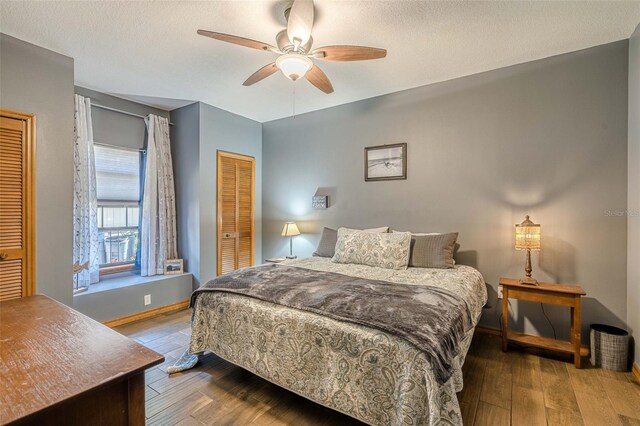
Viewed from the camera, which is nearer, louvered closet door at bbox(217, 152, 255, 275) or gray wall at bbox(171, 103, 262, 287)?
gray wall at bbox(171, 103, 262, 287)

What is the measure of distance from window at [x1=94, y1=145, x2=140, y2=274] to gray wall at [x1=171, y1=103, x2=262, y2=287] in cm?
54

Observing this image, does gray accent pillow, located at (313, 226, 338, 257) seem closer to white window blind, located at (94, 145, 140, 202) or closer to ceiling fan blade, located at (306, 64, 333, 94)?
ceiling fan blade, located at (306, 64, 333, 94)

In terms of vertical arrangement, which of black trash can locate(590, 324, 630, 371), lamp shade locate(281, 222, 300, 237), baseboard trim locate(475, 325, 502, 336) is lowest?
baseboard trim locate(475, 325, 502, 336)

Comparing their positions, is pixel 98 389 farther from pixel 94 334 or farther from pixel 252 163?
pixel 252 163

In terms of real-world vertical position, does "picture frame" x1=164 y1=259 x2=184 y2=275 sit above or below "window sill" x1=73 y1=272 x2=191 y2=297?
above

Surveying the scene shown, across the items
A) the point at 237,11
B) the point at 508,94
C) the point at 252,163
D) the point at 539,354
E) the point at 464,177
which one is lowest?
the point at 539,354

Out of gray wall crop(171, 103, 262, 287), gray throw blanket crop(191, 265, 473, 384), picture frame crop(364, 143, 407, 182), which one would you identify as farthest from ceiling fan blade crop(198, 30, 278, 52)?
gray wall crop(171, 103, 262, 287)

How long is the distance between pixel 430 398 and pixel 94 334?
142cm

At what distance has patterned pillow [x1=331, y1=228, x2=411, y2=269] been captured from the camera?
2.94 m

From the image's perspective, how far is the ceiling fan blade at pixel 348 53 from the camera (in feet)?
6.79

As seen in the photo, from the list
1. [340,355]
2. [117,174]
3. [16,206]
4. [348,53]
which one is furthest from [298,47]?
[117,174]

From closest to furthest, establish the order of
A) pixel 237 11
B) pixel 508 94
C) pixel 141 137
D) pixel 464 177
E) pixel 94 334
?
pixel 94 334, pixel 237 11, pixel 508 94, pixel 464 177, pixel 141 137

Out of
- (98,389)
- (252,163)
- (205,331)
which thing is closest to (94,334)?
(98,389)

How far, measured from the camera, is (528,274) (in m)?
2.70
